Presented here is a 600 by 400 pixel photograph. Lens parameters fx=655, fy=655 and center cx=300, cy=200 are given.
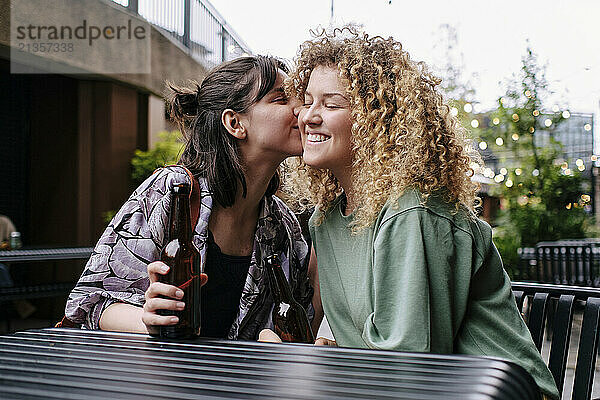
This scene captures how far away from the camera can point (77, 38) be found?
7.98 m

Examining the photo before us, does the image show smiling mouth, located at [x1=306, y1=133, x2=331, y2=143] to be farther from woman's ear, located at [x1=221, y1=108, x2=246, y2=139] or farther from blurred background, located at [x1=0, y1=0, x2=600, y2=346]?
blurred background, located at [x1=0, y1=0, x2=600, y2=346]

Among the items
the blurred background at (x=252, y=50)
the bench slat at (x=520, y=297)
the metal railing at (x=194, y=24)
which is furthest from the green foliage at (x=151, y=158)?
the bench slat at (x=520, y=297)

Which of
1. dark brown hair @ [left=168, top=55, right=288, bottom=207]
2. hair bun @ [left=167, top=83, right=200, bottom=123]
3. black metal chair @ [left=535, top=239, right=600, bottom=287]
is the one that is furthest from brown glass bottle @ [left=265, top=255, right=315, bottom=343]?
black metal chair @ [left=535, top=239, right=600, bottom=287]

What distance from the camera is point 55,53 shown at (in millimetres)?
7742

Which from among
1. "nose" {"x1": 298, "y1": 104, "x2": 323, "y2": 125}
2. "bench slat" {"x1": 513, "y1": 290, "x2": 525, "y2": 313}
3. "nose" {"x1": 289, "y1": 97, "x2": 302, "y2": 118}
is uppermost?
"nose" {"x1": 289, "y1": 97, "x2": 302, "y2": 118}

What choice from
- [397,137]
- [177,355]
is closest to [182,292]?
[177,355]

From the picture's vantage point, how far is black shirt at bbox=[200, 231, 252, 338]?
2.01 meters

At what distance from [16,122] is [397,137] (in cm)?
802

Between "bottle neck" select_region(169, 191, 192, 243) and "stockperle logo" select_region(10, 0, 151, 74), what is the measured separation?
268 inches

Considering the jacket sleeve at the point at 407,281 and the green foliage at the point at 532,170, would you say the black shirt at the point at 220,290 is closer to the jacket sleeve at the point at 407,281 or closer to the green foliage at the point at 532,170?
the jacket sleeve at the point at 407,281

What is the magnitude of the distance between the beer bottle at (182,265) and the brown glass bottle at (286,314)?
272mm

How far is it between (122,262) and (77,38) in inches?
271

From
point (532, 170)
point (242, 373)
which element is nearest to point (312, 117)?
point (242, 373)

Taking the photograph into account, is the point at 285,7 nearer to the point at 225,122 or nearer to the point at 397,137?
the point at 225,122
